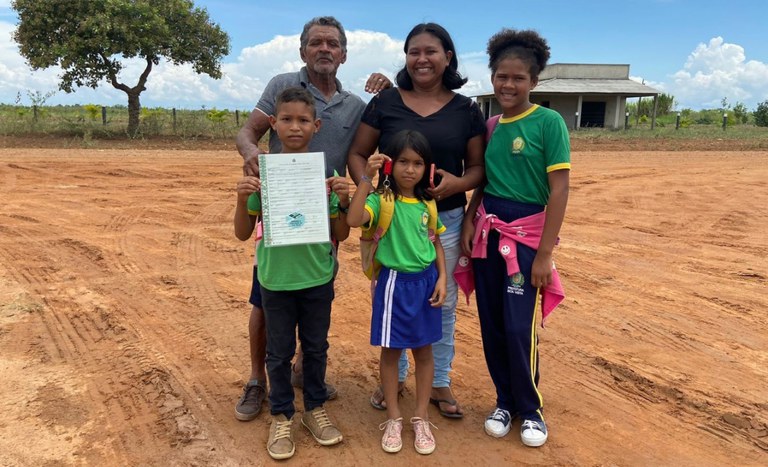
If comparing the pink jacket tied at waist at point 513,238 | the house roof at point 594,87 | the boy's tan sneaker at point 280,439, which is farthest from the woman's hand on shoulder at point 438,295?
the house roof at point 594,87

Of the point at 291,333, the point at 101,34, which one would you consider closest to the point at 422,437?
the point at 291,333

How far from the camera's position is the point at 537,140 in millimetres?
2604

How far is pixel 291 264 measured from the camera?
2619 millimetres

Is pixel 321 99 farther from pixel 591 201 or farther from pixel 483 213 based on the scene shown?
pixel 591 201

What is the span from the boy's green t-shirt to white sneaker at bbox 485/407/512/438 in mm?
1185

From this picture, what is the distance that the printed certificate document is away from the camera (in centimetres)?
245

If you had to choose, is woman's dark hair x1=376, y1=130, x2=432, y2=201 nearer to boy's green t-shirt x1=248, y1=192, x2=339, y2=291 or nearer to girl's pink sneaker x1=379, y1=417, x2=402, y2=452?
boy's green t-shirt x1=248, y1=192, x2=339, y2=291

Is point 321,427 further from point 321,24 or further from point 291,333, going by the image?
point 321,24

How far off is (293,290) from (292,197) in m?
0.48

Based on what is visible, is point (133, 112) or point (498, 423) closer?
point (498, 423)

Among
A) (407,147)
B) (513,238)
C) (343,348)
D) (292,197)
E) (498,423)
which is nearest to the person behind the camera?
(292,197)

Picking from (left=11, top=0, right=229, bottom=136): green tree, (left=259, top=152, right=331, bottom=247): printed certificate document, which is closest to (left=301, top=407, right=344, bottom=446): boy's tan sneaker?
(left=259, top=152, right=331, bottom=247): printed certificate document

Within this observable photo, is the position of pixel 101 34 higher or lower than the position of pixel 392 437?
higher

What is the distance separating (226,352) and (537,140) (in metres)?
2.49
